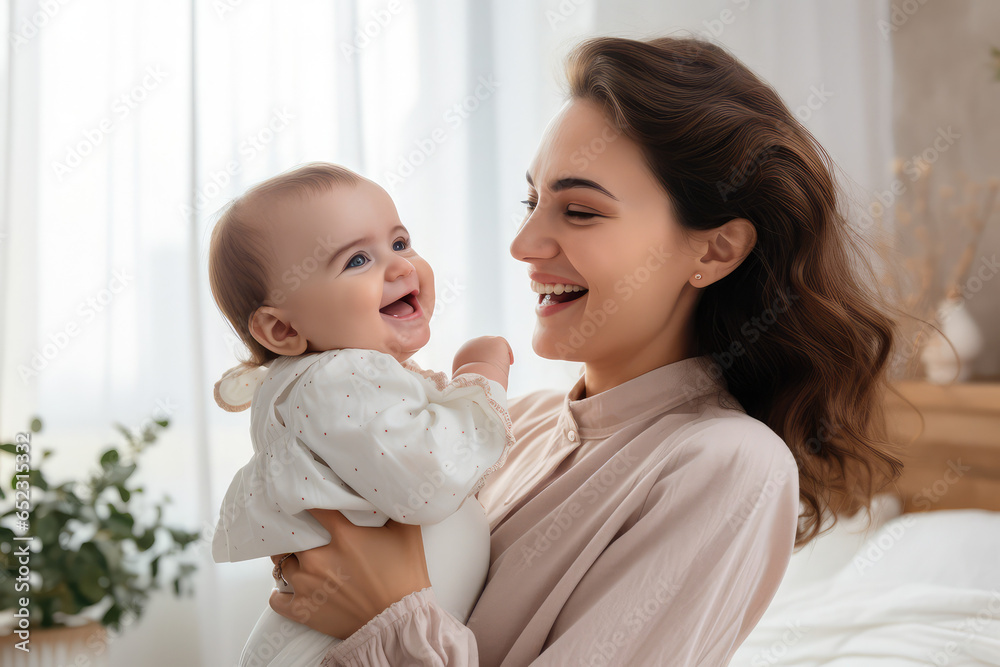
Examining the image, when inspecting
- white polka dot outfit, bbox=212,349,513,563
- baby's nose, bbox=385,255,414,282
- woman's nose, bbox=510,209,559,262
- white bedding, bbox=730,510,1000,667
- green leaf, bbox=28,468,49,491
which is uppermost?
woman's nose, bbox=510,209,559,262

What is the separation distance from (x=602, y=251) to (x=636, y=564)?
506 mm

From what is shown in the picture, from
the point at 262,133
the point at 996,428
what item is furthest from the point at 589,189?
the point at 996,428

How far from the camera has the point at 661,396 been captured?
123 centimetres

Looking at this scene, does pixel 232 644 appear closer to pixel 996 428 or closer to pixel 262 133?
pixel 262 133

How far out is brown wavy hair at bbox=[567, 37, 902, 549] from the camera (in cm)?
119

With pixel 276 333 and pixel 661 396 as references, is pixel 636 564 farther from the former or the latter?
pixel 276 333

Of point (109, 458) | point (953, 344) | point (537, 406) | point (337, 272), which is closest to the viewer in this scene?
point (337, 272)

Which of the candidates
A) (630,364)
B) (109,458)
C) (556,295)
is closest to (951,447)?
(630,364)

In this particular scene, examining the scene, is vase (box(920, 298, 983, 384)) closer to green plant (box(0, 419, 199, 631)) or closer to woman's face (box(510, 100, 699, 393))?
woman's face (box(510, 100, 699, 393))

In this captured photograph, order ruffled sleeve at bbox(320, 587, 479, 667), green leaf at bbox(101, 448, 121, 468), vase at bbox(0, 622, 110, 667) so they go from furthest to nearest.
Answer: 1. green leaf at bbox(101, 448, 121, 468)
2. vase at bbox(0, 622, 110, 667)
3. ruffled sleeve at bbox(320, 587, 479, 667)

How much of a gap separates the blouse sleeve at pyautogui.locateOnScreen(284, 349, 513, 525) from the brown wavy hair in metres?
0.51

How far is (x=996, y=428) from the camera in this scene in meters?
2.81

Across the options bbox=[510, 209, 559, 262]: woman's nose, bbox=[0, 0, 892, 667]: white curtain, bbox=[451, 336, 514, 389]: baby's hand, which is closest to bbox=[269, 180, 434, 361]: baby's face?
bbox=[451, 336, 514, 389]: baby's hand

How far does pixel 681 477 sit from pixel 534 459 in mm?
471
